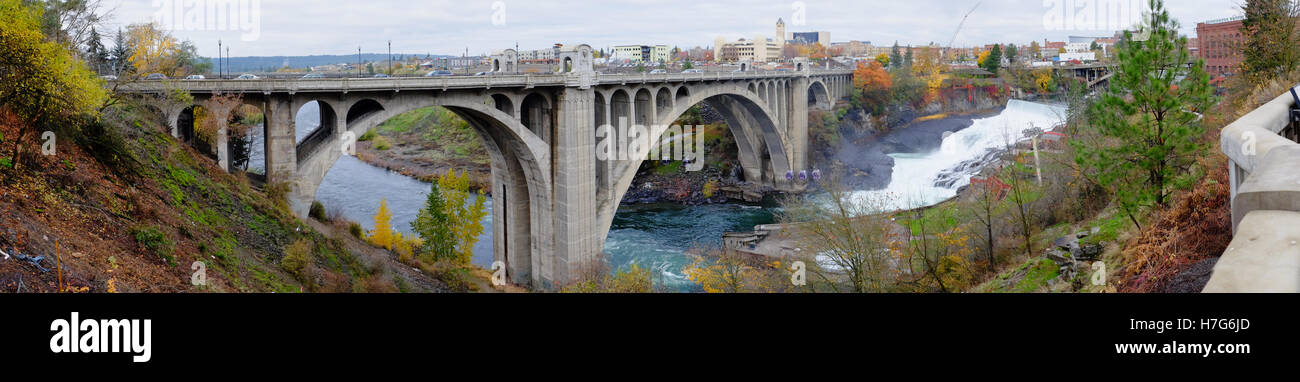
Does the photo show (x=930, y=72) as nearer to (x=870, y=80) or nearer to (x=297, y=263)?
(x=870, y=80)

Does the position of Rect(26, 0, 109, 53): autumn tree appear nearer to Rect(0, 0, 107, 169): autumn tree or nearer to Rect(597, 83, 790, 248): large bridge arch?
Rect(0, 0, 107, 169): autumn tree

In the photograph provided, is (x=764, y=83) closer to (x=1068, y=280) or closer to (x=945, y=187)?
(x=945, y=187)

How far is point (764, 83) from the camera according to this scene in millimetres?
47688

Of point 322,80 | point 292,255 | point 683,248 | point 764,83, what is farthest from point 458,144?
point 292,255

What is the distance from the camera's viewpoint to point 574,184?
93.8 feet

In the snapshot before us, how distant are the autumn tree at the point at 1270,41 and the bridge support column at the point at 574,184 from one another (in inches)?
763

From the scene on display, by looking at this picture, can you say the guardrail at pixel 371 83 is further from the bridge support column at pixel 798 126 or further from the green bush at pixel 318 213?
the bridge support column at pixel 798 126

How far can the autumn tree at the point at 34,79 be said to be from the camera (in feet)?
37.2

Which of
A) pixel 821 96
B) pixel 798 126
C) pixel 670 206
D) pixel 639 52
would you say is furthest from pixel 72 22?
pixel 639 52

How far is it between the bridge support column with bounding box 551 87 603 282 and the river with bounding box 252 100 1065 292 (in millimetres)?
3201

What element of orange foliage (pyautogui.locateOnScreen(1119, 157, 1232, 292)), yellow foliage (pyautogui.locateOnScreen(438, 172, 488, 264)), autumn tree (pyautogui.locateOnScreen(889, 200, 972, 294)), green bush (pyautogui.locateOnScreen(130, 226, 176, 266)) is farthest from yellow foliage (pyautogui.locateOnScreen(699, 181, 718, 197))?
orange foliage (pyautogui.locateOnScreen(1119, 157, 1232, 292))

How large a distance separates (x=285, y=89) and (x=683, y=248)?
19.9m

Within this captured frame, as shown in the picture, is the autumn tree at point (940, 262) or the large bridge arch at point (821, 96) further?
the large bridge arch at point (821, 96)

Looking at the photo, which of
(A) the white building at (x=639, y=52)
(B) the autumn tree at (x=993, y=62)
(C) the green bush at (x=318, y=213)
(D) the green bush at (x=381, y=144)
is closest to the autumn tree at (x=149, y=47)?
(C) the green bush at (x=318, y=213)
